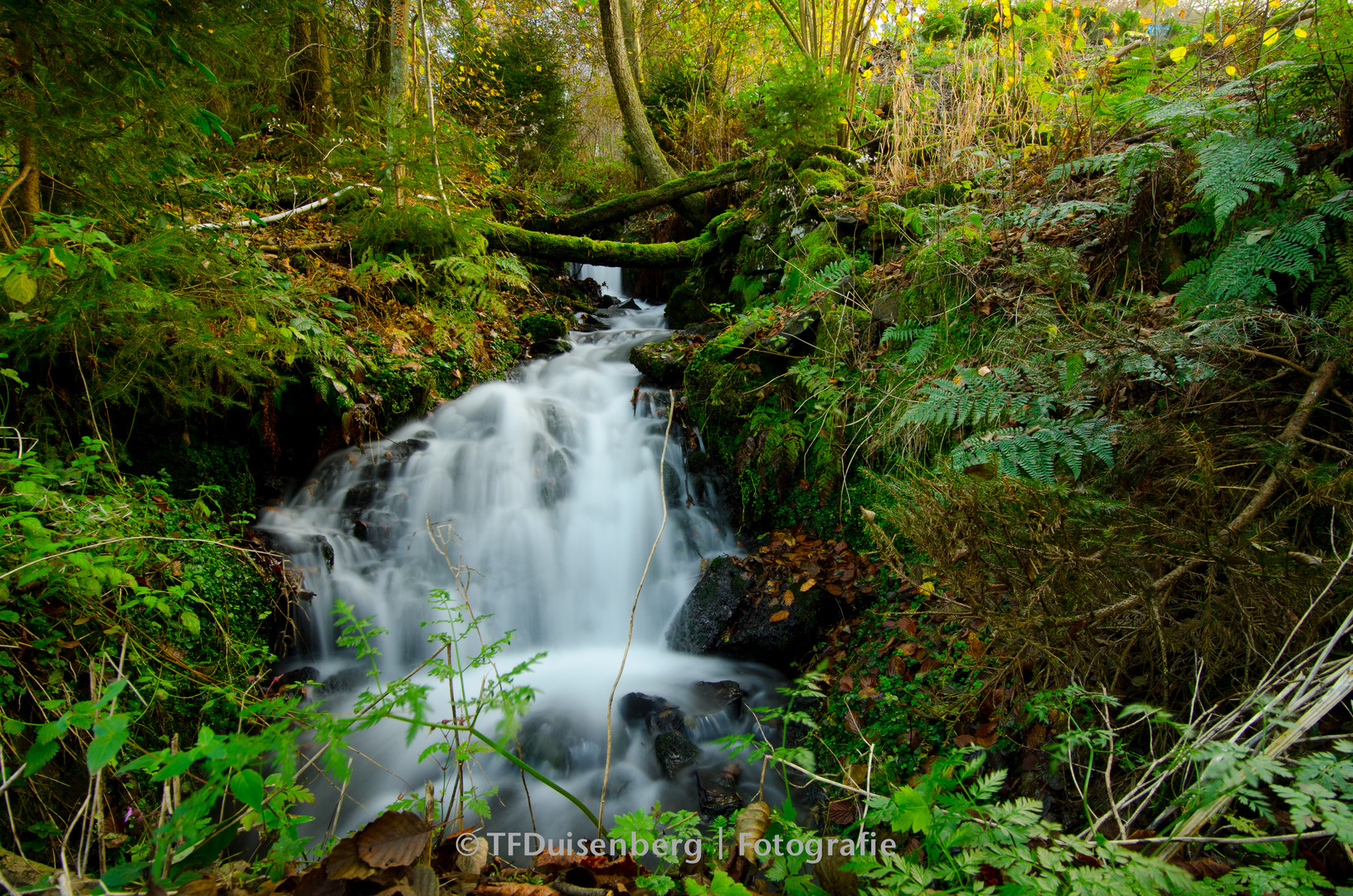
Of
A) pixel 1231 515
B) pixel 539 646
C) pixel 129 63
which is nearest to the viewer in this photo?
pixel 1231 515

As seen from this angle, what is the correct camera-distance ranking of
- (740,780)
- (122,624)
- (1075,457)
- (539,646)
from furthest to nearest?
(539,646), (740,780), (122,624), (1075,457)

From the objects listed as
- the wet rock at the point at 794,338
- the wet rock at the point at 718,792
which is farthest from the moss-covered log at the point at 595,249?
the wet rock at the point at 718,792

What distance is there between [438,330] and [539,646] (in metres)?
3.31

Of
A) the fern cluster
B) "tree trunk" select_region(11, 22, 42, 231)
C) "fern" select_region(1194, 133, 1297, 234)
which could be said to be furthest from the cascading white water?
"fern" select_region(1194, 133, 1297, 234)

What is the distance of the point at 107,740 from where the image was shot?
3.78ft

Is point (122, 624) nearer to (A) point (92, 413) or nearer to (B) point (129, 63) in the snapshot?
(A) point (92, 413)

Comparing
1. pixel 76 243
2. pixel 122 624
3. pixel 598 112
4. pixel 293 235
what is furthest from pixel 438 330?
pixel 598 112

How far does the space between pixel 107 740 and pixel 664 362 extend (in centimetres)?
497

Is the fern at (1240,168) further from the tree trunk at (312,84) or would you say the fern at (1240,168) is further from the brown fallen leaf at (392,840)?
the tree trunk at (312,84)

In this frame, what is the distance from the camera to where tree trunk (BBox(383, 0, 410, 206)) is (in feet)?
18.4

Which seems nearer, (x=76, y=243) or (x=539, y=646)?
(x=76, y=243)

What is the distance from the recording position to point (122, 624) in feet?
7.77

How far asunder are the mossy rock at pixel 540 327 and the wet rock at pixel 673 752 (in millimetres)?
4984

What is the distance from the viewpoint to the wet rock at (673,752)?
3182 millimetres
